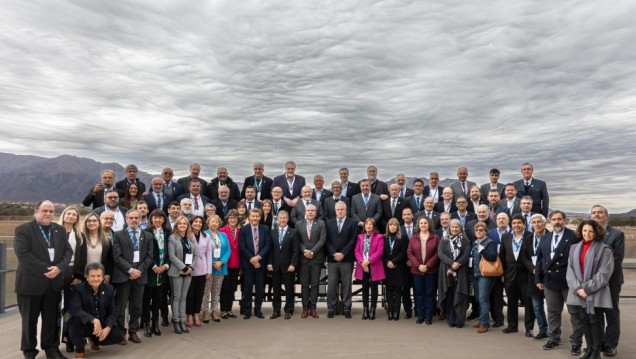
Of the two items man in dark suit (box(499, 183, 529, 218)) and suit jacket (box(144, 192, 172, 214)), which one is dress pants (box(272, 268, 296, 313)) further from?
man in dark suit (box(499, 183, 529, 218))

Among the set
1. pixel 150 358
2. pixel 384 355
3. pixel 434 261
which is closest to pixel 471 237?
pixel 434 261

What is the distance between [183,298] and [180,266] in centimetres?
50

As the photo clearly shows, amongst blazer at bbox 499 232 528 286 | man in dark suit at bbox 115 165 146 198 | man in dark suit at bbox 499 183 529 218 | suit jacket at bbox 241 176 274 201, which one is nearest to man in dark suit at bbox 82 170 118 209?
man in dark suit at bbox 115 165 146 198

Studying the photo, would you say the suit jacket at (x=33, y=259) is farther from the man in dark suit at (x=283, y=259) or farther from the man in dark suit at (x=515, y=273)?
the man in dark suit at (x=515, y=273)

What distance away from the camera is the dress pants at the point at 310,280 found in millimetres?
8820

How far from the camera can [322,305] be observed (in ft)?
33.2

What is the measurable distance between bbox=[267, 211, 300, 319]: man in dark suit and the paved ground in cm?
42

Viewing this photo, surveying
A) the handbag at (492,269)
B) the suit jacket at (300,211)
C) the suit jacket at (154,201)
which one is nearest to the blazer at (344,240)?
the suit jacket at (300,211)

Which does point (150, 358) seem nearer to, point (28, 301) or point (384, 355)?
point (28, 301)

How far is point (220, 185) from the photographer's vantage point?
1039 cm

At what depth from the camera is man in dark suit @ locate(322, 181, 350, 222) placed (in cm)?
964

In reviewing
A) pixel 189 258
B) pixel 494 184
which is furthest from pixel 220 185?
pixel 494 184

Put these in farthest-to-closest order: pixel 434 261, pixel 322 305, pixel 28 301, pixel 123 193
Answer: pixel 322 305 < pixel 123 193 < pixel 434 261 < pixel 28 301

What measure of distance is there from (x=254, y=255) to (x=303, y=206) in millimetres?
1349
